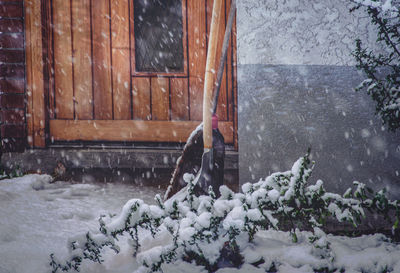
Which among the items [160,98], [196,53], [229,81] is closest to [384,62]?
[229,81]

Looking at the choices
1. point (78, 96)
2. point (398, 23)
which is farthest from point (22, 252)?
point (398, 23)

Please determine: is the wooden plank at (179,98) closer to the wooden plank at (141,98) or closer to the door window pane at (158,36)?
the door window pane at (158,36)

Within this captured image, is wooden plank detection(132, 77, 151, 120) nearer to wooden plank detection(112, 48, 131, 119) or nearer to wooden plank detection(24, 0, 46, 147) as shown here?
wooden plank detection(112, 48, 131, 119)

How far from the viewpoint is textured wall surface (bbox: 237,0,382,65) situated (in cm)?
261

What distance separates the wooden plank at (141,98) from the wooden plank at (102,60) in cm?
23

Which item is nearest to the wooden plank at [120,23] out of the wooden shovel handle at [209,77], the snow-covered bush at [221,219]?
the wooden shovel handle at [209,77]

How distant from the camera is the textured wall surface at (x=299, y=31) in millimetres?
2613

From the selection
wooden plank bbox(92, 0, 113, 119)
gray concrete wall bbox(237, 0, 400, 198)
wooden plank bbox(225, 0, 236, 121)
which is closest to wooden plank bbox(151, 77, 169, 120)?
wooden plank bbox(92, 0, 113, 119)

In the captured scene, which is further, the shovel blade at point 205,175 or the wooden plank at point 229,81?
the wooden plank at point 229,81

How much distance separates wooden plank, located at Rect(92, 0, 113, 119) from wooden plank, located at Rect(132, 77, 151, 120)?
0.23 meters

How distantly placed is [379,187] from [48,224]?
2.19 meters

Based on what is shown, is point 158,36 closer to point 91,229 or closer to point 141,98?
point 141,98

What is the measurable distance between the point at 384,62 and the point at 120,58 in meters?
2.31

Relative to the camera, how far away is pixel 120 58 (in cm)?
378
